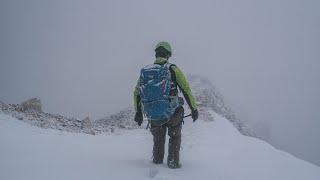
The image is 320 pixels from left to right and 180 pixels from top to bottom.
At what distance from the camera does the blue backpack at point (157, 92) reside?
9.41m

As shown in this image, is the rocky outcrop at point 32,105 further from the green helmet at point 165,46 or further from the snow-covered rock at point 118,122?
the green helmet at point 165,46

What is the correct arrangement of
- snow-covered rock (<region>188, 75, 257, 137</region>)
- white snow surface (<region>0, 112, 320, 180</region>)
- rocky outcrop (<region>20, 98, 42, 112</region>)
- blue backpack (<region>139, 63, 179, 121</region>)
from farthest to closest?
snow-covered rock (<region>188, 75, 257, 137</region>) < rocky outcrop (<region>20, 98, 42, 112</region>) < blue backpack (<region>139, 63, 179, 121</region>) < white snow surface (<region>0, 112, 320, 180</region>)

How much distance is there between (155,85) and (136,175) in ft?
6.42

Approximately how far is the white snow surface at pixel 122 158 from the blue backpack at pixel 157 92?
3.95ft

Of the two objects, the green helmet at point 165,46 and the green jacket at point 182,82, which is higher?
the green helmet at point 165,46

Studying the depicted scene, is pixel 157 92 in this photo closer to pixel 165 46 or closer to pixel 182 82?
pixel 182 82

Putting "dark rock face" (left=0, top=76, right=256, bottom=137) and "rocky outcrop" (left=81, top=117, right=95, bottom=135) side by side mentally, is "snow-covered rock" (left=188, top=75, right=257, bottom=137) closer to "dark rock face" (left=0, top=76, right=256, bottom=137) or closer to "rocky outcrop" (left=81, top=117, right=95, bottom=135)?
"dark rock face" (left=0, top=76, right=256, bottom=137)

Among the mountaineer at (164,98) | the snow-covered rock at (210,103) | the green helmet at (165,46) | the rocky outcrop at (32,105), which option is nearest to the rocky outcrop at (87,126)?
the rocky outcrop at (32,105)

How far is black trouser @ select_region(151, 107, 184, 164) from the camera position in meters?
9.58

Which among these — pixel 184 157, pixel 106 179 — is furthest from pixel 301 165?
pixel 106 179

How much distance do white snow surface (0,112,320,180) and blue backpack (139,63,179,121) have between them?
1.20 metres

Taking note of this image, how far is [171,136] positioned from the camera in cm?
978

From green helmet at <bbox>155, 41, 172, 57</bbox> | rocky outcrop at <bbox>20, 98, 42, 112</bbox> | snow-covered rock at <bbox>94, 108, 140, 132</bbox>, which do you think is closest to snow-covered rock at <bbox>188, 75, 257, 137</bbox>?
snow-covered rock at <bbox>94, 108, 140, 132</bbox>

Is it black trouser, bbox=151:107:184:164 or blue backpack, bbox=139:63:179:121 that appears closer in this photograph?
blue backpack, bbox=139:63:179:121
